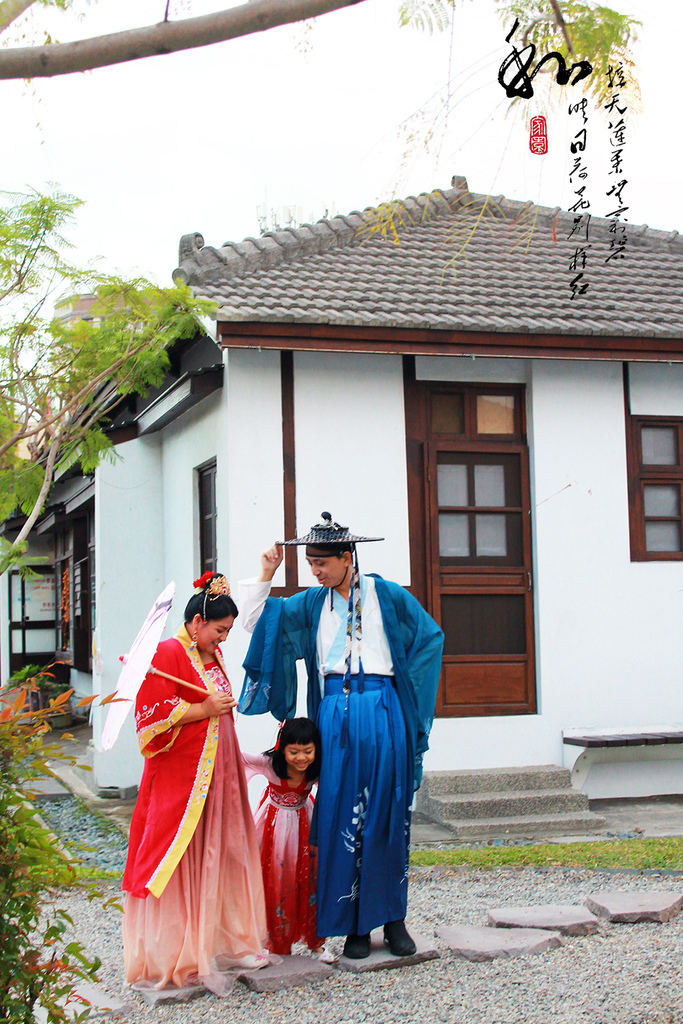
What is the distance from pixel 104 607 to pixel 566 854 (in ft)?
16.6

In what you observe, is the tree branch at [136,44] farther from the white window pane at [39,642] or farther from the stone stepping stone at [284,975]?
the white window pane at [39,642]

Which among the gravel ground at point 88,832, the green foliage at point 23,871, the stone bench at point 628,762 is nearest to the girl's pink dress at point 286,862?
the green foliage at point 23,871

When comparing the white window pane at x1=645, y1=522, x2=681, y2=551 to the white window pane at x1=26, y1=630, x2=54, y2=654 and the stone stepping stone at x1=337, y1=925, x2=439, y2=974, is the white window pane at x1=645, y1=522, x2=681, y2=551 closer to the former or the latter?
the stone stepping stone at x1=337, y1=925, x2=439, y2=974

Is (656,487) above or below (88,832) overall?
Result: above

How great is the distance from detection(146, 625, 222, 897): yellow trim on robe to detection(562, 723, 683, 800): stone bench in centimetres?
427

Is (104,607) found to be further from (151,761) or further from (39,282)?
(151,761)

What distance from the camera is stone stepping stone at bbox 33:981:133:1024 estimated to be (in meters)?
3.79

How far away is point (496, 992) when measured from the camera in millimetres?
3971

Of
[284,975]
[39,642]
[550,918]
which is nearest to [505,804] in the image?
[550,918]

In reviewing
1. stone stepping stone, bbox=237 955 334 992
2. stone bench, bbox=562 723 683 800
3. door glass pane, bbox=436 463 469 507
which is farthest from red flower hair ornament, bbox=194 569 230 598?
stone bench, bbox=562 723 683 800

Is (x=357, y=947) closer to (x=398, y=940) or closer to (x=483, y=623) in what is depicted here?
(x=398, y=940)

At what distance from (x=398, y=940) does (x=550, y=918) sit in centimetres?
81

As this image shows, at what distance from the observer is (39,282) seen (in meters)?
7.49

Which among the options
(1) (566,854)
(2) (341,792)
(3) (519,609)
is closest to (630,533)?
(3) (519,609)
